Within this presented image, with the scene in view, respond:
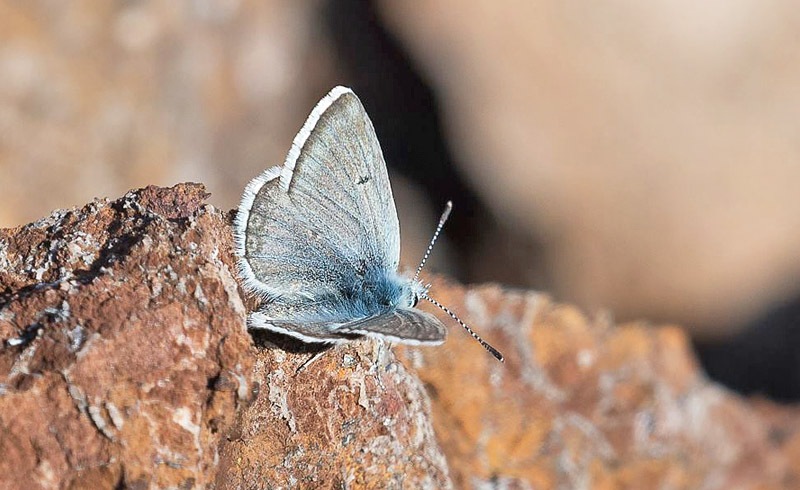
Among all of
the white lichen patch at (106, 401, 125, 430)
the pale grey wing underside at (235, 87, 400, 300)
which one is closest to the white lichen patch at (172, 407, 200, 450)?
the white lichen patch at (106, 401, 125, 430)

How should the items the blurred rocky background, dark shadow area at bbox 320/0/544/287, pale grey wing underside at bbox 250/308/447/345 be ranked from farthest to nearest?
1. dark shadow area at bbox 320/0/544/287
2. the blurred rocky background
3. pale grey wing underside at bbox 250/308/447/345

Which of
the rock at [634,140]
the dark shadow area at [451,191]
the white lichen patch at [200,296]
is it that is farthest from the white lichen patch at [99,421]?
the dark shadow area at [451,191]

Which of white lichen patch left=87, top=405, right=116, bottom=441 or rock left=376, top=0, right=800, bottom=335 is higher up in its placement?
white lichen patch left=87, top=405, right=116, bottom=441

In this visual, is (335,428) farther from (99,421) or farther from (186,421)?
(99,421)

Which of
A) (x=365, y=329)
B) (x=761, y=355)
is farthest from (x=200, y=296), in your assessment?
(x=761, y=355)

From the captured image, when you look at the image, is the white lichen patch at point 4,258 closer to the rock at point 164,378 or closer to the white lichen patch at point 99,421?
the rock at point 164,378

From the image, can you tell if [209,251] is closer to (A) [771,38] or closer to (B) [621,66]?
(B) [621,66]

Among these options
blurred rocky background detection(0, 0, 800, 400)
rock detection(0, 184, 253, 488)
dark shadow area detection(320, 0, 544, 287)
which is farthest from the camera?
dark shadow area detection(320, 0, 544, 287)

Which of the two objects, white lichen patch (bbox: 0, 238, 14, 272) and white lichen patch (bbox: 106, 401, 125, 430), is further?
white lichen patch (bbox: 0, 238, 14, 272)

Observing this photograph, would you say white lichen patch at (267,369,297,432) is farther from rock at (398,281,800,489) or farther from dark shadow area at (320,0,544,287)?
dark shadow area at (320,0,544,287)
